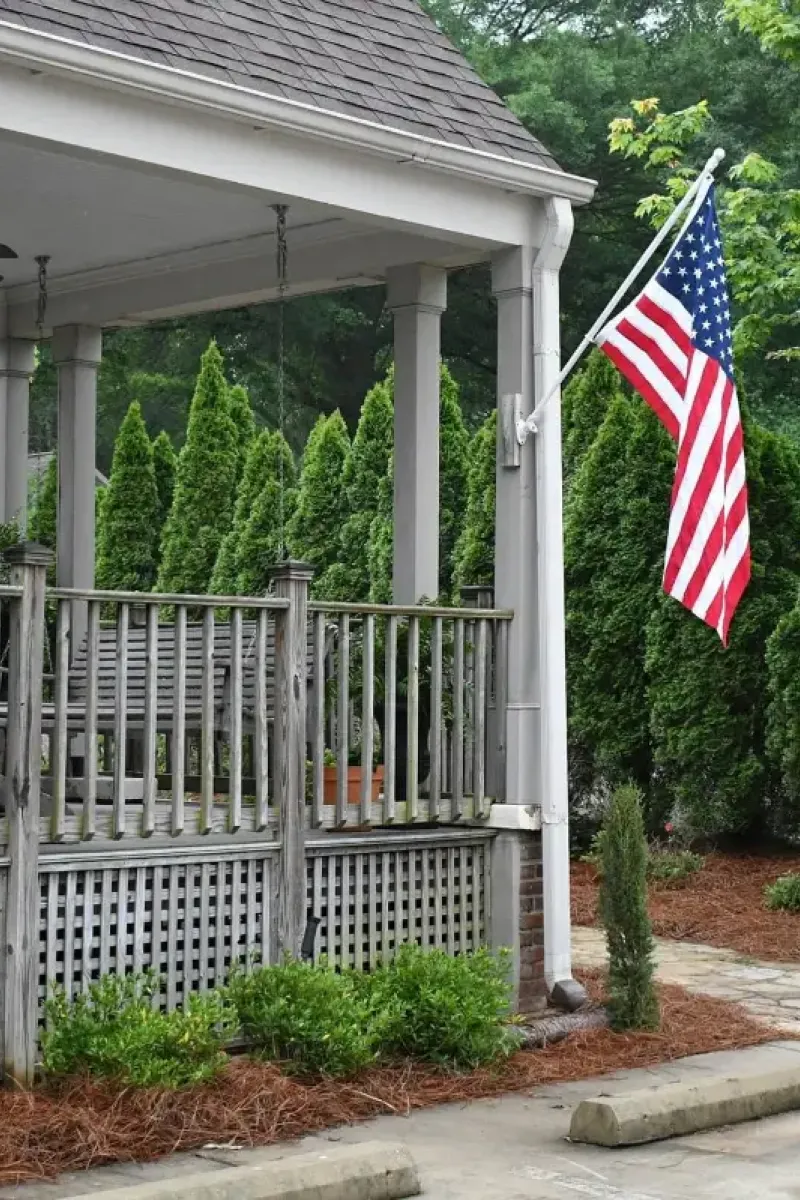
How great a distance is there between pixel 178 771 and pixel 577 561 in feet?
24.9

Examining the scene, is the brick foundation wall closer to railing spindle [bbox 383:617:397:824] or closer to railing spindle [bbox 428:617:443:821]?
railing spindle [bbox 428:617:443:821]

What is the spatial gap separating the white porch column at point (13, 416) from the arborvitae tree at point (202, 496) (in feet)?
23.0

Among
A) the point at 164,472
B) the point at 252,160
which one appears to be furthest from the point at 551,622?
the point at 164,472

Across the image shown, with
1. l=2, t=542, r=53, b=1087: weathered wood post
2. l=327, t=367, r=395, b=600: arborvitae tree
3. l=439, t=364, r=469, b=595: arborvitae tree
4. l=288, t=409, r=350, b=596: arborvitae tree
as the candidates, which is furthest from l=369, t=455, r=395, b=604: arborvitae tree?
l=2, t=542, r=53, b=1087: weathered wood post

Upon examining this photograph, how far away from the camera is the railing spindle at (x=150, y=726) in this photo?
6949 millimetres

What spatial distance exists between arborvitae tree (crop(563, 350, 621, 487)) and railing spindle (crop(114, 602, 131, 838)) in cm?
804

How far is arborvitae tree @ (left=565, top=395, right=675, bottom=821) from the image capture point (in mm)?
13820

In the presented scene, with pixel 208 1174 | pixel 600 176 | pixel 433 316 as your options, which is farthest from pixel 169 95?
pixel 600 176

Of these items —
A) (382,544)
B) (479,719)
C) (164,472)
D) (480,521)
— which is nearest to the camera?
(479,719)

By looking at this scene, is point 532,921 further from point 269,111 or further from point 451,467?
point 451,467

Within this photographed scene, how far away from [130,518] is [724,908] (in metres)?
8.09

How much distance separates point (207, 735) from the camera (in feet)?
23.9

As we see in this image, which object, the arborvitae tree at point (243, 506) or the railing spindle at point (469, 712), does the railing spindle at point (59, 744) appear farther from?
the arborvitae tree at point (243, 506)

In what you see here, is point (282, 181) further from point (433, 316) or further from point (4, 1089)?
point (4, 1089)
